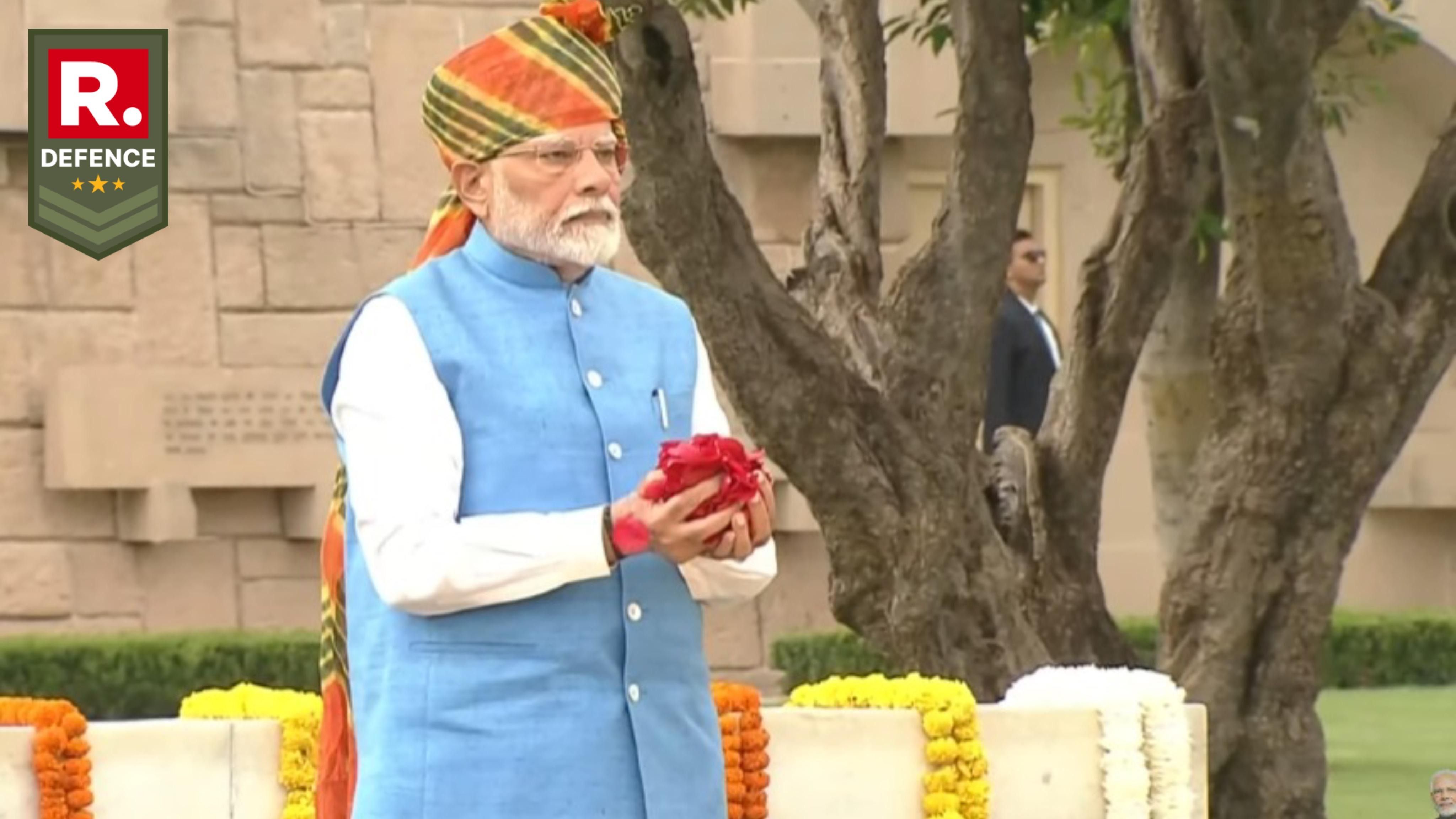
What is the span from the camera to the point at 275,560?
1462cm

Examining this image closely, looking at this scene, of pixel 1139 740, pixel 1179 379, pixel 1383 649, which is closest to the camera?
pixel 1139 740

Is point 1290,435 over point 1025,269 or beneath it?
beneath

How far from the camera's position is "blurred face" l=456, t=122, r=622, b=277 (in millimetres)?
3816

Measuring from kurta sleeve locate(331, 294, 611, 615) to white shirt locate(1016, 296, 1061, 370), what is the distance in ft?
26.7

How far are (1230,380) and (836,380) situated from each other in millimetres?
1051

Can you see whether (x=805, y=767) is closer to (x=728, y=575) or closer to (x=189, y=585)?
(x=728, y=575)

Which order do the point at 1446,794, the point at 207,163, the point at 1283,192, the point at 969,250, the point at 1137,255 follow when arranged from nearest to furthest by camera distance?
1. the point at 1446,794
2. the point at 1283,192
3. the point at 969,250
4. the point at 1137,255
5. the point at 207,163

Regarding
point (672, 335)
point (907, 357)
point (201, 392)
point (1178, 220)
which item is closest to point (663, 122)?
point (907, 357)

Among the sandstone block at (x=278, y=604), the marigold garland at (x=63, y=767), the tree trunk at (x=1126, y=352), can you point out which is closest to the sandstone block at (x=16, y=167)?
the sandstone block at (x=278, y=604)

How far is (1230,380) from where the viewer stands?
355 inches

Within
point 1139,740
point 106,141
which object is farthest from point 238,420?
point 1139,740

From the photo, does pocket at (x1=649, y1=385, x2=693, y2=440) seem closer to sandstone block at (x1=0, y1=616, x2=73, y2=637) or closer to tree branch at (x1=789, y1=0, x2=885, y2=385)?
tree branch at (x1=789, y1=0, x2=885, y2=385)

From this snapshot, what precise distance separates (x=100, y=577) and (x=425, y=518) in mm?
10880

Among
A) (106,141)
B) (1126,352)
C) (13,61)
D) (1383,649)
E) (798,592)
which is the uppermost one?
(13,61)
